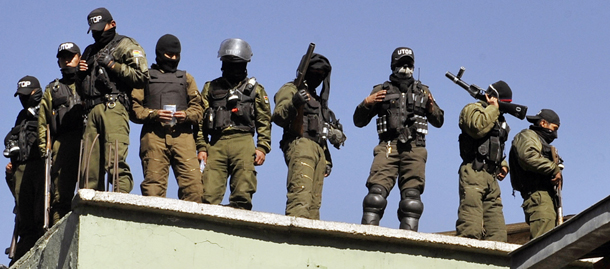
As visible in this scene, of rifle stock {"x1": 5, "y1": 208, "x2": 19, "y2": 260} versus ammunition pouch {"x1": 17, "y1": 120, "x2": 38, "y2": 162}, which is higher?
ammunition pouch {"x1": 17, "y1": 120, "x2": 38, "y2": 162}

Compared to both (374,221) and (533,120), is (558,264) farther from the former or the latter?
(533,120)

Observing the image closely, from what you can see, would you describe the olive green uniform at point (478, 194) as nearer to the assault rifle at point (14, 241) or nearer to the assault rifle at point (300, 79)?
the assault rifle at point (300, 79)

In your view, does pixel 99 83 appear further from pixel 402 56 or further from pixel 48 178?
pixel 402 56

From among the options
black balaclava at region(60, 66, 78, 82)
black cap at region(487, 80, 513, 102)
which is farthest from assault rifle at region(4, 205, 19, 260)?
black cap at region(487, 80, 513, 102)

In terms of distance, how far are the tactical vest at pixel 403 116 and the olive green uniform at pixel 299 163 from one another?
71 cm

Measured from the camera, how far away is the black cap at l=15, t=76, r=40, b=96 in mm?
12758

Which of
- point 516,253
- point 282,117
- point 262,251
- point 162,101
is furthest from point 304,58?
point 516,253

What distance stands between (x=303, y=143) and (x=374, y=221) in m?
1.09

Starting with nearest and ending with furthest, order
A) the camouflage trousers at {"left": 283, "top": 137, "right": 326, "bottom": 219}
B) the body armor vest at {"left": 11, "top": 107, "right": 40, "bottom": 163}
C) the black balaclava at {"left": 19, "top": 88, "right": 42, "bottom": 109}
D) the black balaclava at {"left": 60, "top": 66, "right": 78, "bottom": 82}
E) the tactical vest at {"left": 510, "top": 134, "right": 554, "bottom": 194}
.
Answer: the camouflage trousers at {"left": 283, "top": 137, "right": 326, "bottom": 219}
the tactical vest at {"left": 510, "top": 134, "right": 554, "bottom": 194}
the black balaclava at {"left": 60, "top": 66, "right": 78, "bottom": 82}
the body armor vest at {"left": 11, "top": 107, "right": 40, "bottom": 163}
the black balaclava at {"left": 19, "top": 88, "right": 42, "bottom": 109}

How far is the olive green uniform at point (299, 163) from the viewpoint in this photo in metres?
10.8

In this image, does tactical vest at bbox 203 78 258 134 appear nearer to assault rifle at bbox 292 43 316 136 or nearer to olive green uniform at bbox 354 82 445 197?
assault rifle at bbox 292 43 316 136

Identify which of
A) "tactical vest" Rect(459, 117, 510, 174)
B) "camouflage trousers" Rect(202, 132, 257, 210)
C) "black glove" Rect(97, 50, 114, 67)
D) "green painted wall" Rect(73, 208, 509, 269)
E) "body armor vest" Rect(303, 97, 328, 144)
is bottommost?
"green painted wall" Rect(73, 208, 509, 269)

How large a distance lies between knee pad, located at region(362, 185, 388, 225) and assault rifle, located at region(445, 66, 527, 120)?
1786 millimetres

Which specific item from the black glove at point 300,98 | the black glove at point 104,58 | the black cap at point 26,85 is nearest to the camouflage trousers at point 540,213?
the black glove at point 300,98
